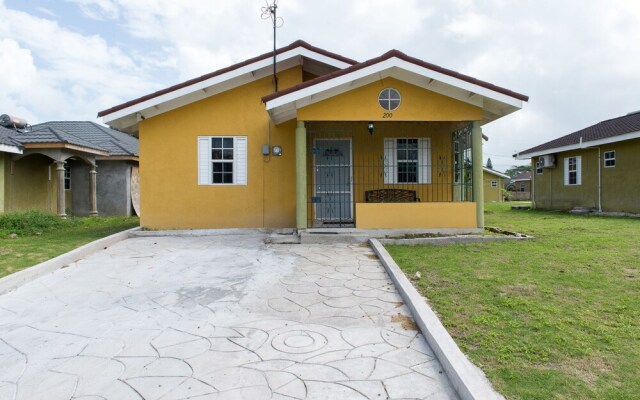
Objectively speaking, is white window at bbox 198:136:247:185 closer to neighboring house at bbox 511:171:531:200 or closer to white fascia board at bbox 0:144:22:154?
white fascia board at bbox 0:144:22:154

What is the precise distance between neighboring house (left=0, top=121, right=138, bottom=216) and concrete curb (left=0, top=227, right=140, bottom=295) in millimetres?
6939

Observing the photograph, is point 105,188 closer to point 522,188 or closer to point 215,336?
point 215,336

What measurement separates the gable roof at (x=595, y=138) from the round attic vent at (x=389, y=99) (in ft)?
35.7

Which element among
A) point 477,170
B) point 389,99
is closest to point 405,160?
point 477,170

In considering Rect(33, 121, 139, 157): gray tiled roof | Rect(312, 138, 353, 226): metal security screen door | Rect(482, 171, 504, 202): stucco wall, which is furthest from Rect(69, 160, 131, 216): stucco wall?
Rect(482, 171, 504, 202): stucco wall

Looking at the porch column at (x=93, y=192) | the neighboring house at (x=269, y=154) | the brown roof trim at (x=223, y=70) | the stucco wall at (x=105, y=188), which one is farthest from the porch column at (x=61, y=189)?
the brown roof trim at (x=223, y=70)

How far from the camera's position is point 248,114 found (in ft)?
34.1

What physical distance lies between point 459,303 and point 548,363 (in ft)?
4.44

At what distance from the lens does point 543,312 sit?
387 cm

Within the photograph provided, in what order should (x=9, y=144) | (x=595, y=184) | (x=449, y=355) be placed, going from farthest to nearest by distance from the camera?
(x=595, y=184) < (x=9, y=144) < (x=449, y=355)

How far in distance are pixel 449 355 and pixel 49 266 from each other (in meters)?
6.44

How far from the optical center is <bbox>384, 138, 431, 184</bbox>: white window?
10.7 m

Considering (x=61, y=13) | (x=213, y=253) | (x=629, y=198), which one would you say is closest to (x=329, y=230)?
(x=213, y=253)

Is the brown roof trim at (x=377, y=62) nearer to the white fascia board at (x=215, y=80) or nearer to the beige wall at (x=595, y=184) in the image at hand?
the white fascia board at (x=215, y=80)
